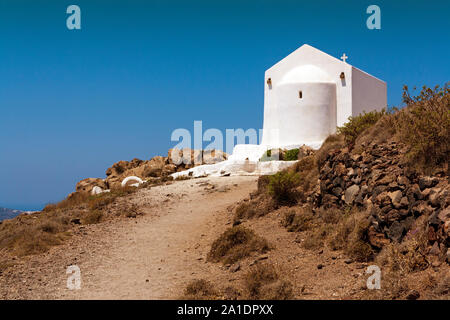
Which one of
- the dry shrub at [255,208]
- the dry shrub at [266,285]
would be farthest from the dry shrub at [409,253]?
the dry shrub at [255,208]

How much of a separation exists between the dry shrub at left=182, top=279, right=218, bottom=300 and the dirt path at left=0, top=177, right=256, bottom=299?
9.6 inches

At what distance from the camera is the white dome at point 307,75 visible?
2805cm

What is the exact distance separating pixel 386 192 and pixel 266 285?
2909 mm

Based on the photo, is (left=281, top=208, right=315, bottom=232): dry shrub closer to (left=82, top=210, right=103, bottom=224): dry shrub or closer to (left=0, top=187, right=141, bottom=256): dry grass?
(left=0, top=187, right=141, bottom=256): dry grass

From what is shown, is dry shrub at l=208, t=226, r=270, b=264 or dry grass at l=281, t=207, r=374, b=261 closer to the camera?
dry grass at l=281, t=207, r=374, b=261

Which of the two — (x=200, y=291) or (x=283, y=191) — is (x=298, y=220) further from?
(x=200, y=291)

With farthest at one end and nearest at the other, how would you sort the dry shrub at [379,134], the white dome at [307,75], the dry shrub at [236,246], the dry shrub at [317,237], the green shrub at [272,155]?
the white dome at [307,75]
the green shrub at [272,155]
the dry shrub at [379,134]
the dry shrub at [236,246]
the dry shrub at [317,237]

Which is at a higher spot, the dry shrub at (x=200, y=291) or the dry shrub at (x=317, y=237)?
the dry shrub at (x=317, y=237)

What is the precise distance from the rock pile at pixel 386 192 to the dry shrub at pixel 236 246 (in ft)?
6.43

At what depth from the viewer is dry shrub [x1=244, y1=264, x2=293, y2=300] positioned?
6855 mm

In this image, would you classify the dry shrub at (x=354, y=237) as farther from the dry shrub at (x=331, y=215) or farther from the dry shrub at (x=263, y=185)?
the dry shrub at (x=263, y=185)

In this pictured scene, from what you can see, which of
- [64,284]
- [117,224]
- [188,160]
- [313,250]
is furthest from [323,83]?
[64,284]

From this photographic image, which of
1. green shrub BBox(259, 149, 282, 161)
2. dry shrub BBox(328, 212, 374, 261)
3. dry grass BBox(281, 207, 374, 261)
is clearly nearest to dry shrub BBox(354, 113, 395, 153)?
dry grass BBox(281, 207, 374, 261)
